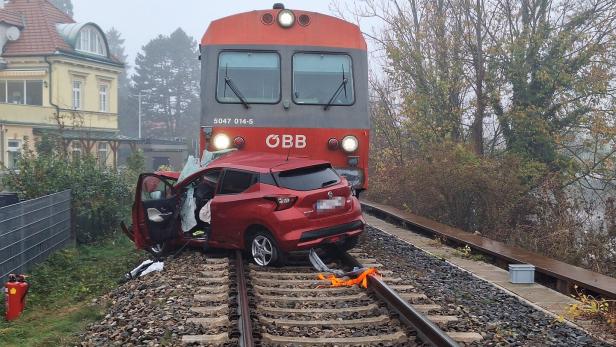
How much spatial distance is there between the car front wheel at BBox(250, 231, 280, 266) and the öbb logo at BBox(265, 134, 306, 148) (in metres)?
2.20

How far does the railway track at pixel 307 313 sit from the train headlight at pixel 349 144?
2.86 meters

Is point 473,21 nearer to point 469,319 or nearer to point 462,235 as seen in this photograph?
point 462,235

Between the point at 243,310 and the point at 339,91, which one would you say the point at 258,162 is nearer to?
the point at 339,91

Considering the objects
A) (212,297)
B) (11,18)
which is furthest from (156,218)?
(11,18)

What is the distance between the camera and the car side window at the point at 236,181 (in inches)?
355

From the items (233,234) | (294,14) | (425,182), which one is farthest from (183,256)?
(425,182)

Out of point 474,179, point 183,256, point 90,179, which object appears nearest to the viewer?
point 183,256

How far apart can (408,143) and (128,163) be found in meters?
10.5

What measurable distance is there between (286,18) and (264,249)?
4251 millimetres

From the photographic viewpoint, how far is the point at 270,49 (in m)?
10.7

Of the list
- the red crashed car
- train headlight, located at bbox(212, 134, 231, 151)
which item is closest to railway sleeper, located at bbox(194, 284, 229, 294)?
the red crashed car

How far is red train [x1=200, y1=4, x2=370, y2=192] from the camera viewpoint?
10422mm

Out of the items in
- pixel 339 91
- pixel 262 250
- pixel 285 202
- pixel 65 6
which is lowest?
pixel 262 250

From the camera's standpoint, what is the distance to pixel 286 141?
34.7 feet
